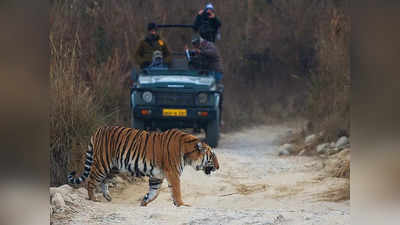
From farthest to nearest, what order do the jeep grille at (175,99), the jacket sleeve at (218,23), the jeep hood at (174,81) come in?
the jacket sleeve at (218,23) → the jeep hood at (174,81) → the jeep grille at (175,99)

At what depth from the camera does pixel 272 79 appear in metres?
12.2

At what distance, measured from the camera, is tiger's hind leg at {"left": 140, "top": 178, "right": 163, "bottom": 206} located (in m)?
7.29

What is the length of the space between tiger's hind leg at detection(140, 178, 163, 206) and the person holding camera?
2243mm

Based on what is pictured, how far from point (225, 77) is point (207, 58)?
0.84 metres

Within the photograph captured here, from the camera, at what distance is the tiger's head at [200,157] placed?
7195 millimetres

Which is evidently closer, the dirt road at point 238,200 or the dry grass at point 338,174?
the dirt road at point 238,200

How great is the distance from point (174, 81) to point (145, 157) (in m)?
1.40

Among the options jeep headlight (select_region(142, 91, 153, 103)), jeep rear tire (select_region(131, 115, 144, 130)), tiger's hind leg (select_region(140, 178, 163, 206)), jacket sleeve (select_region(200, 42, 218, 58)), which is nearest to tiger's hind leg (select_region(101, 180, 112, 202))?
tiger's hind leg (select_region(140, 178, 163, 206))

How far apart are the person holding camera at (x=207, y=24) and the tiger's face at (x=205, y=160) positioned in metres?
1.96

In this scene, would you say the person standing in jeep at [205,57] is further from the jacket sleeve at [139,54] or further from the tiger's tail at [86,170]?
the tiger's tail at [86,170]

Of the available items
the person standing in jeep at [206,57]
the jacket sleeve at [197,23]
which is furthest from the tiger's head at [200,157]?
the jacket sleeve at [197,23]

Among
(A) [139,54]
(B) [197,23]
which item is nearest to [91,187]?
(A) [139,54]

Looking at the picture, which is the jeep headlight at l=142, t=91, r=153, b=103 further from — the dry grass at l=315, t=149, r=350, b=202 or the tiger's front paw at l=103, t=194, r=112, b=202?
the dry grass at l=315, t=149, r=350, b=202
